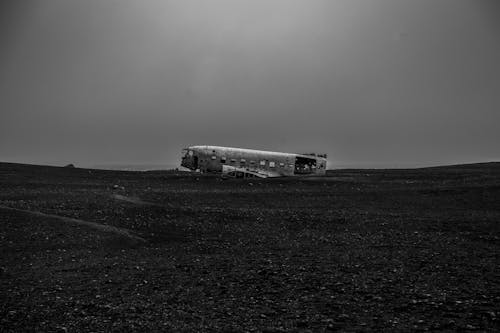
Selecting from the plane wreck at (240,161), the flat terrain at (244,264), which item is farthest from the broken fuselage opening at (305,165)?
the flat terrain at (244,264)

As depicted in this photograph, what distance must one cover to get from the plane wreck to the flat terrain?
2307 cm

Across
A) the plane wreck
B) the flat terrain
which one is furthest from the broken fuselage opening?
the flat terrain

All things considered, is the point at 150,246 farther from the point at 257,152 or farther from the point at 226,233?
the point at 257,152

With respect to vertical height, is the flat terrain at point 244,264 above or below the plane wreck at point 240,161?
below

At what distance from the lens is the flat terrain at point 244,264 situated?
41.2 feet

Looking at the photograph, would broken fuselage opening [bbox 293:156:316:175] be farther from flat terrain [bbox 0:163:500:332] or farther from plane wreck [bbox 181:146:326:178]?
flat terrain [bbox 0:163:500:332]

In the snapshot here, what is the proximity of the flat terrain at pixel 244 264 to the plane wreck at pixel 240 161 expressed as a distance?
23070mm

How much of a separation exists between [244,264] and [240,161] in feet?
142

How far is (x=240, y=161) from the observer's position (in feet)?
202

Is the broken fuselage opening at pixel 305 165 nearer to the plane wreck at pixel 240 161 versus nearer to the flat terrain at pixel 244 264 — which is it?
the plane wreck at pixel 240 161

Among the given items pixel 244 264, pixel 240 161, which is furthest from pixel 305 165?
pixel 244 264

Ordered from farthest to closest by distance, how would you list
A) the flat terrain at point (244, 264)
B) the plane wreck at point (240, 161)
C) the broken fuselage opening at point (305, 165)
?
1. the broken fuselage opening at point (305, 165)
2. the plane wreck at point (240, 161)
3. the flat terrain at point (244, 264)

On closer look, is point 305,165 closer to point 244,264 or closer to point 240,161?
point 240,161

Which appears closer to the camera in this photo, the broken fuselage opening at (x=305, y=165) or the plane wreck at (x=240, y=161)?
the plane wreck at (x=240, y=161)
